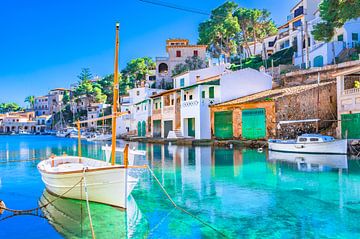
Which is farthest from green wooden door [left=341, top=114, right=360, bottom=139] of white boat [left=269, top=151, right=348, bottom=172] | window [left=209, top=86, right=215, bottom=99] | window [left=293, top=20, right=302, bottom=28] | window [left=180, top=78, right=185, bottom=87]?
window [left=293, top=20, right=302, bottom=28]

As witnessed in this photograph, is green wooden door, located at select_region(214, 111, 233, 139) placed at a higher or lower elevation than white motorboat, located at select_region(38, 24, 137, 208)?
higher

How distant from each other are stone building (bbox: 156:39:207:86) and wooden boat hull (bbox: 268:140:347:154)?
37053 mm

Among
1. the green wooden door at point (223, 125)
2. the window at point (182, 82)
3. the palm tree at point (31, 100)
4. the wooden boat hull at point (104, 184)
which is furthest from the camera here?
the palm tree at point (31, 100)

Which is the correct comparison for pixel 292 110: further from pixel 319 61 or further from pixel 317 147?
pixel 319 61

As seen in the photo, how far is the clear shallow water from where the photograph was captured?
785 centimetres

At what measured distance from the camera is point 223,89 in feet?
111

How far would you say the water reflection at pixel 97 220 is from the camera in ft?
26.0

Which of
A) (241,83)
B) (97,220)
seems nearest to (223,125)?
(241,83)

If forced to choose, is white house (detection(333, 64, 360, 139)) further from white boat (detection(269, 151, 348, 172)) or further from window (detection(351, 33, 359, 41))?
window (detection(351, 33, 359, 41))

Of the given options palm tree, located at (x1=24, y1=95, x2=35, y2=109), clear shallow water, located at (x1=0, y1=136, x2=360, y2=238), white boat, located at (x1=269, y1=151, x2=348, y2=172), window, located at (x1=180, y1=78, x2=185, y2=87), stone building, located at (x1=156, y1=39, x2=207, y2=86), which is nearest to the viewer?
clear shallow water, located at (x1=0, y1=136, x2=360, y2=238)

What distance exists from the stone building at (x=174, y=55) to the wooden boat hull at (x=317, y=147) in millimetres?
→ 37053

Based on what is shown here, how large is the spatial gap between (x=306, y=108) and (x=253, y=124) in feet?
15.0

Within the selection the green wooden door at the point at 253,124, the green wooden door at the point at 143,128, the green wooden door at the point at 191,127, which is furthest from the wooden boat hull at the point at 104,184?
the green wooden door at the point at 143,128

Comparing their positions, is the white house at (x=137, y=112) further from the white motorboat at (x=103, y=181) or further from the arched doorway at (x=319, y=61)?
the white motorboat at (x=103, y=181)
